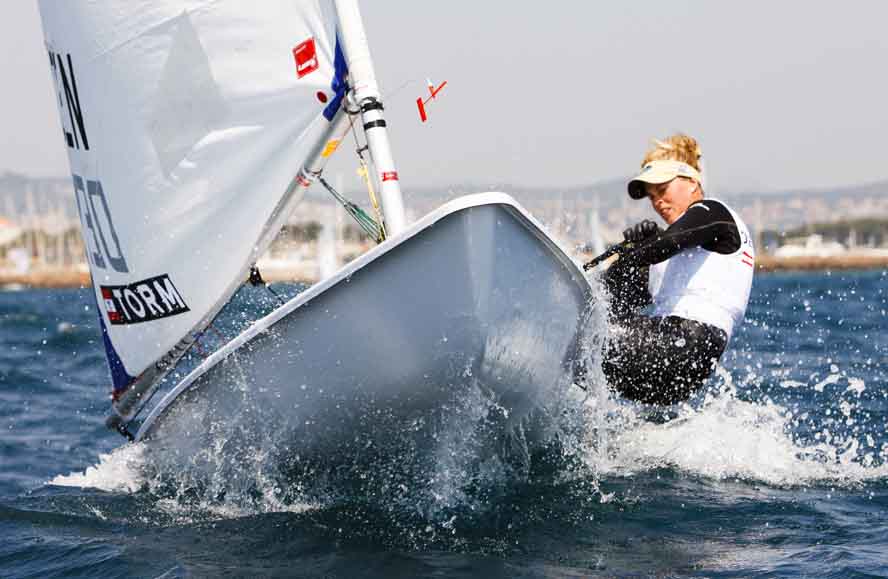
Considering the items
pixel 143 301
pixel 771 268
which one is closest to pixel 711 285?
pixel 143 301

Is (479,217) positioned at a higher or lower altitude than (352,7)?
lower

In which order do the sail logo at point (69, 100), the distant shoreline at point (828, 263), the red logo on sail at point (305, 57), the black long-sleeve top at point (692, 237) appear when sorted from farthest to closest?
the distant shoreline at point (828, 263)
the sail logo at point (69, 100)
the black long-sleeve top at point (692, 237)
the red logo on sail at point (305, 57)

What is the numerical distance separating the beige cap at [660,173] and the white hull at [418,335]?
958 millimetres

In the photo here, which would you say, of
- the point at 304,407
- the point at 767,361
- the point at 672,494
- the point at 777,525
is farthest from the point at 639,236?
the point at 767,361

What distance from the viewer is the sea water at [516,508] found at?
4238mm

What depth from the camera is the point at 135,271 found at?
560cm

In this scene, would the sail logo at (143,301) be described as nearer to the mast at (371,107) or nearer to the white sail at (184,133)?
the white sail at (184,133)

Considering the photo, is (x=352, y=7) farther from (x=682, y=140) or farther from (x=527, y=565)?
(x=527, y=565)

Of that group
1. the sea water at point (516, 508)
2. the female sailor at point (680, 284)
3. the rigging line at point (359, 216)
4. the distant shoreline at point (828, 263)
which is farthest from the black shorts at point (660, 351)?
the distant shoreline at point (828, 263)

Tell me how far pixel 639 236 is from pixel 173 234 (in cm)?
246

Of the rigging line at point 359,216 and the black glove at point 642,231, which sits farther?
the black glove at point 642,231

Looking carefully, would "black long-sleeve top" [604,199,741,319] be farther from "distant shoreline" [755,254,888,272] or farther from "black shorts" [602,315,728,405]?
"distant shoreline" [755,254,888,272]

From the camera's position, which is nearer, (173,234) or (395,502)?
(395,502)

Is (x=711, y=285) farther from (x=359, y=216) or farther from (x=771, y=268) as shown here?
(x=771, y=268)
